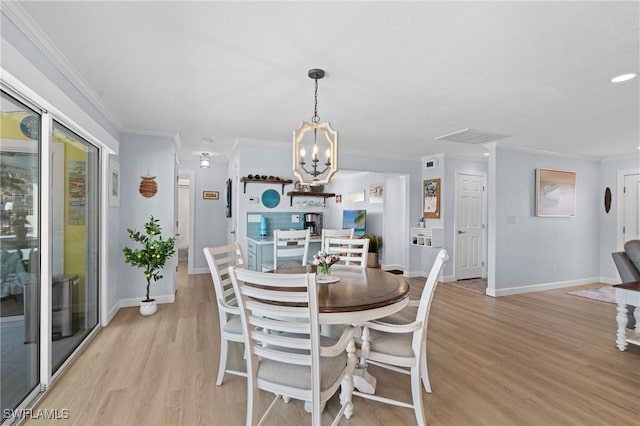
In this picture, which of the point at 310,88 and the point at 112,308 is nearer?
the point at 310,88

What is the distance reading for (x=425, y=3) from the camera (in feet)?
5.26

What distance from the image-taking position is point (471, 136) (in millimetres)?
4273

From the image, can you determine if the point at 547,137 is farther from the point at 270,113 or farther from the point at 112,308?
the point at 112,308

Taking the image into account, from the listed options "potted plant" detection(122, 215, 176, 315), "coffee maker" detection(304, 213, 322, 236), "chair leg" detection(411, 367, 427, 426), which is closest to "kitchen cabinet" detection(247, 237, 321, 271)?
"coffee maker" detection(304, 213, 322, 236)

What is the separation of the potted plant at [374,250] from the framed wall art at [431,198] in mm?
1046

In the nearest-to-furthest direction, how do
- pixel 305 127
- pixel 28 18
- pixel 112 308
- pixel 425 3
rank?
1. pixel 425 3
2. pixel 28 18
3. pixel 305 127
4. pixel 112 308

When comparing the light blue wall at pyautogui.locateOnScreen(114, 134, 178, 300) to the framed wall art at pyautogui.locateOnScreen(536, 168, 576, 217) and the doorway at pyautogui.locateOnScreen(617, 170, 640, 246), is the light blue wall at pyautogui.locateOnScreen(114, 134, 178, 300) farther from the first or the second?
the doorway at pyautogui.locateOnScreen(617, 170, 640, 246)

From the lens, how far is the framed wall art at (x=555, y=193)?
523 cm

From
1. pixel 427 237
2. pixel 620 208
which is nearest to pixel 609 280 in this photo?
pixel 620 208

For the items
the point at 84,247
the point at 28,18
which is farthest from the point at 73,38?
the point at 84,247

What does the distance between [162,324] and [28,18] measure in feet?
9.62

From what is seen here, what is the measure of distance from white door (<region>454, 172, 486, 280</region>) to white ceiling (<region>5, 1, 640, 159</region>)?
7.41 ft

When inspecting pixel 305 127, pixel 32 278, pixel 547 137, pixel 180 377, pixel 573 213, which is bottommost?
pixel 180 377

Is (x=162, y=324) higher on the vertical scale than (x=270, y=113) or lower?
lower
